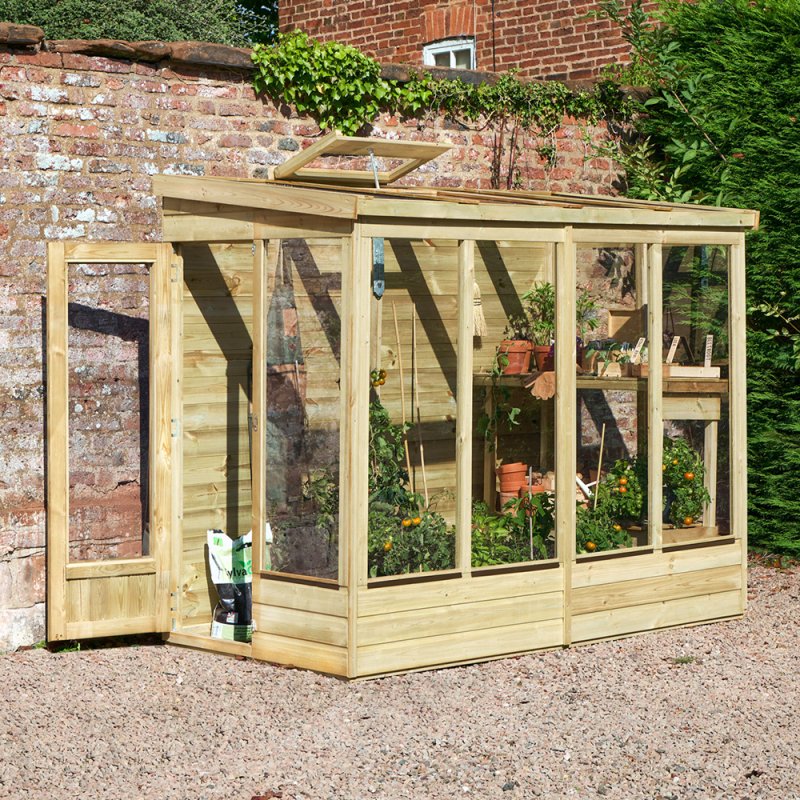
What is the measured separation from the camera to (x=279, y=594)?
6332 millimetres

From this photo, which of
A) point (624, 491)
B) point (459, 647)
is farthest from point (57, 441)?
point (624, 491)

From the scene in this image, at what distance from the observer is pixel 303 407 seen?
628cm

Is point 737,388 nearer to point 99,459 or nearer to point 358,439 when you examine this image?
point 358,439

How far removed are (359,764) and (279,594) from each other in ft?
4.67

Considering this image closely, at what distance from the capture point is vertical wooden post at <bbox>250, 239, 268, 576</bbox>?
6320 millimetres

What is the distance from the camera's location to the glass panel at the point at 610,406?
274 inches

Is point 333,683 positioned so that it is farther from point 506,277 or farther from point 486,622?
point 506,277

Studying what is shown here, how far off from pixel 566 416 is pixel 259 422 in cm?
164

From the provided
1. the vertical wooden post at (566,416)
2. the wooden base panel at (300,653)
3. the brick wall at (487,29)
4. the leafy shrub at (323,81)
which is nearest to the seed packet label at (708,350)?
the vertical wooden post at (566,416)

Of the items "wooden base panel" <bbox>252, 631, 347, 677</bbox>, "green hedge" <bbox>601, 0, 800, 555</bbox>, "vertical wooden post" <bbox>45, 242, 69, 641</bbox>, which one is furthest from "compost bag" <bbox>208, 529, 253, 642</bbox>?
"green hedge" <bbox>601, 0, 800, 555</bbox>

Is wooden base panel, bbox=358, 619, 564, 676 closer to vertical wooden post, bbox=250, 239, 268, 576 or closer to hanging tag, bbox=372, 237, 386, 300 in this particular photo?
vertical wooden post, bbox=250, 239, 268, 576

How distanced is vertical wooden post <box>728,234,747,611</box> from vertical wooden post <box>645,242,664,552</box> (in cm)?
52

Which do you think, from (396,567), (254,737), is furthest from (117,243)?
(254,737)

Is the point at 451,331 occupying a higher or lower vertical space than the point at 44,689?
higher
